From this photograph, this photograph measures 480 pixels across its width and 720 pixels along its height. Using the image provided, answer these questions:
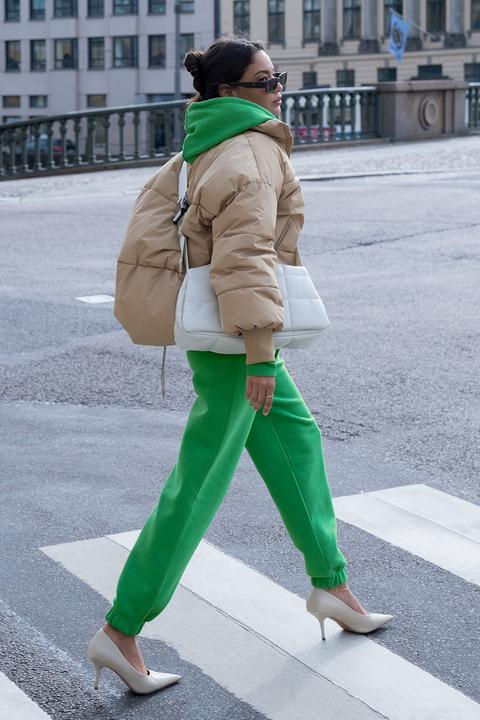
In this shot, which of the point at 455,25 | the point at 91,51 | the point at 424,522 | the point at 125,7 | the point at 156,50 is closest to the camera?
the point at 424,522

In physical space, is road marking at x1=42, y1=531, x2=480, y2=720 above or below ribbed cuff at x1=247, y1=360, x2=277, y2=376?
below

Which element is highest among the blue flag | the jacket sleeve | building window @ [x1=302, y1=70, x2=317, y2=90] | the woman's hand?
the blue flag

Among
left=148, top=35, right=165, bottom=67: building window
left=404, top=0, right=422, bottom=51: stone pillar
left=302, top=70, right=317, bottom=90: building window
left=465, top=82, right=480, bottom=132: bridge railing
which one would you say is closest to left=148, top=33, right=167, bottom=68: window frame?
left=148, top=35, right=165, bottom=67: building window

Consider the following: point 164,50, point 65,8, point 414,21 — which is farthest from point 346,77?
point 65,8

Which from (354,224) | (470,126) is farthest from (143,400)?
(470,126)

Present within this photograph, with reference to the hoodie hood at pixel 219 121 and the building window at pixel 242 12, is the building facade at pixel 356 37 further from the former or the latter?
the hoodie hood at pixel 219 121

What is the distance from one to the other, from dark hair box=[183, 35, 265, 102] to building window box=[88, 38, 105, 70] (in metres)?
94.4

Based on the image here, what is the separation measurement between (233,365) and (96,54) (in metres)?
95.4

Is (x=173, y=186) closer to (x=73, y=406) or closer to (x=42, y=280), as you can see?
(x=73, y=406)

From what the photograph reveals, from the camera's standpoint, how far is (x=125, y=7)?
93.8m

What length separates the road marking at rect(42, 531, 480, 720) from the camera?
11.7 ft

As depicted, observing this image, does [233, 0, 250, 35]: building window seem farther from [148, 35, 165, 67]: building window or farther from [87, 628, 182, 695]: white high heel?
[87, 628, 182, 695]: white high heel

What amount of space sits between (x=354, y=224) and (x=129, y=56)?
273 feet

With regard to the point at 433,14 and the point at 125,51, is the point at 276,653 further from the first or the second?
the point at 125,51
